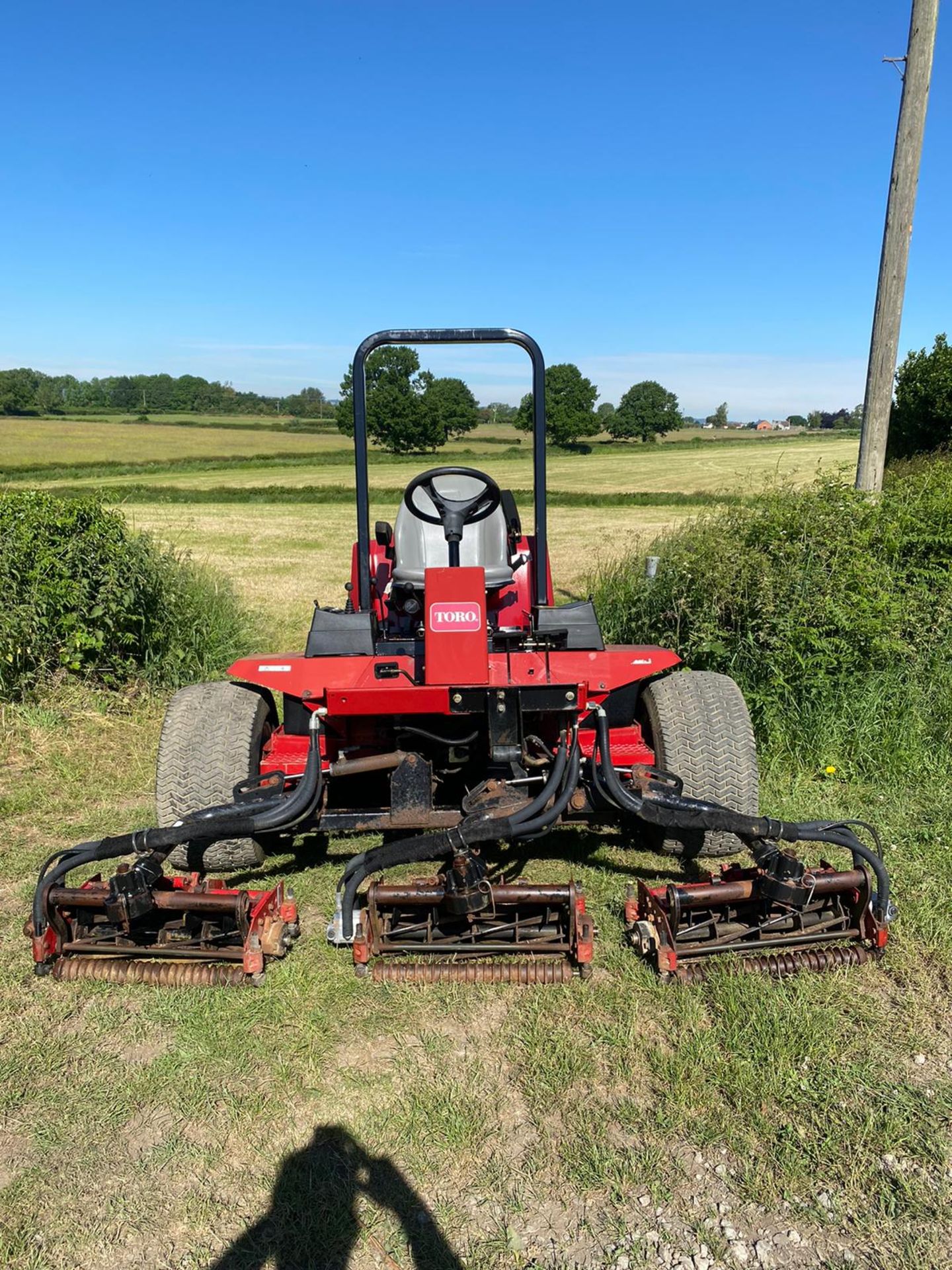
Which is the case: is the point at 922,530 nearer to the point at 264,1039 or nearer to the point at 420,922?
the point at 420,922

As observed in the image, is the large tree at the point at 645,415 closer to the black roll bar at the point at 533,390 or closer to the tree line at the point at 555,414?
the tree line at the point at 555,414

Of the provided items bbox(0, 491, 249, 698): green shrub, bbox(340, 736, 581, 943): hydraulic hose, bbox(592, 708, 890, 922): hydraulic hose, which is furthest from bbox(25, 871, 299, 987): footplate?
bbox(0, 491, 249, 698): green shrub

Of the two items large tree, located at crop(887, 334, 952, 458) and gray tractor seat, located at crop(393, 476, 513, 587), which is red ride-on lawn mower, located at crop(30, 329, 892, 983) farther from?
large tree, located at crop(887, 334, 952, 458)

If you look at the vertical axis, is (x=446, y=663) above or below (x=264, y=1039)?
above

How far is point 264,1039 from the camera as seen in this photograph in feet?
9.53

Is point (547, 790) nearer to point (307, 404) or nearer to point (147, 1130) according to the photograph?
point (147, 1130)

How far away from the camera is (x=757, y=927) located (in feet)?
10.5

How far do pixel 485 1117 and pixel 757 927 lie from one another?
1211 mm

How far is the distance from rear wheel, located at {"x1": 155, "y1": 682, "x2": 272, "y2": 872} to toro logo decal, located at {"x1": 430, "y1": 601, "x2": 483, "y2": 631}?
3.55ft

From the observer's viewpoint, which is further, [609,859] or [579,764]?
[609,859]

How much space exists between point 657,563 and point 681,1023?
415 cm

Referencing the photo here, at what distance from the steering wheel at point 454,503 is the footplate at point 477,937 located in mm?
1679

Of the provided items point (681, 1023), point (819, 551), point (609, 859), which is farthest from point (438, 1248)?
point (819, 551)

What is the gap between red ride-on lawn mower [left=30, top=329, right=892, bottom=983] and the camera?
3.17m
